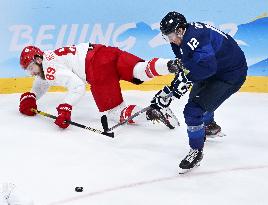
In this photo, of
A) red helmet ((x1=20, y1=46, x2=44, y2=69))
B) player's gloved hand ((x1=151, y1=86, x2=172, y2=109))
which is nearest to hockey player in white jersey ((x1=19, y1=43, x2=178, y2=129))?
red helmet ((x1=20, y1=46, x2=44, y2=69))

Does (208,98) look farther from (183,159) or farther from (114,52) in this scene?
(114,52)

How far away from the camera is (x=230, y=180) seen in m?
2.47

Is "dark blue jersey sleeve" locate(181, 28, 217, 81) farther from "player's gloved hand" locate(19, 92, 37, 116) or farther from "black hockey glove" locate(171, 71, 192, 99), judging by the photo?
"player's gloved hand" locate(19, 92, 37, 116)

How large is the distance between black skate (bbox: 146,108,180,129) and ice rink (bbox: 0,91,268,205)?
0.06 meters

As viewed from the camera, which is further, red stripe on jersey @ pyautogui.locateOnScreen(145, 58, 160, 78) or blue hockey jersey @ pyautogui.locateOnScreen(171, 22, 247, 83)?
red stripe on jersey @ pyautogui.locateOnScreen(145, 58, 160, 78)

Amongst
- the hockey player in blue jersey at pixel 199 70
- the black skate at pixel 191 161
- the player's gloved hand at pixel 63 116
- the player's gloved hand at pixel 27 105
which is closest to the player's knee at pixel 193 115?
the hockey player in blue jersey at pixel 199 70

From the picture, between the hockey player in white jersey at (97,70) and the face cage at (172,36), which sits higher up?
the face cage at (172,36)

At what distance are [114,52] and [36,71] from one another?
53 cm

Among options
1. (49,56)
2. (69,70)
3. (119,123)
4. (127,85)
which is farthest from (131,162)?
(127,85)

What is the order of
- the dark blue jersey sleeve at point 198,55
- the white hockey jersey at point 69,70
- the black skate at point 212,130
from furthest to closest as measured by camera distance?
the white hockey jersey at point 69,70 → the black skate at point 212,130 → the dark blue jersey sleeve at point 198,55

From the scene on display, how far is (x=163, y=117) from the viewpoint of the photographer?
3221 millimetres

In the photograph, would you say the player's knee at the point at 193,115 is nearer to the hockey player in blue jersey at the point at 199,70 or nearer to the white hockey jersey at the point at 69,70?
the hockey player in blue jersey at the point at 199,70

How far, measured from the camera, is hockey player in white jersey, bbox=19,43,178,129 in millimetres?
3355

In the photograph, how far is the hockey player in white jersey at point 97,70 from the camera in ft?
11.0
